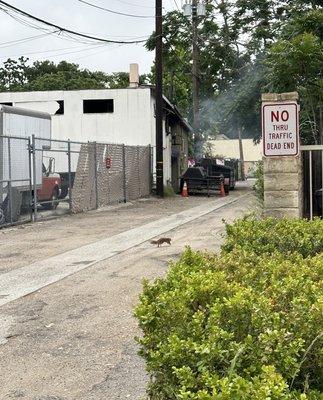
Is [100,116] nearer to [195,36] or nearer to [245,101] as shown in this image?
[245,101]

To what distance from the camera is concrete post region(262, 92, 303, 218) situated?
7.56 m

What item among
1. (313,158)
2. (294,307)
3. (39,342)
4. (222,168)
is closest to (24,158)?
(313,158)

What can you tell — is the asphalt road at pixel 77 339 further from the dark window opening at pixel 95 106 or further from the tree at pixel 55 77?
the tree at pixel 55 77

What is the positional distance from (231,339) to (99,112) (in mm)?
28131

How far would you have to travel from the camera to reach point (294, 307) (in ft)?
9.24

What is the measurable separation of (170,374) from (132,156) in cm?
2293

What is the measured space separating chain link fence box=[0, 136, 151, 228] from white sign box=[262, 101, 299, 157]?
8.90m

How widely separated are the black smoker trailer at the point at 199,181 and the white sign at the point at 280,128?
21.7 metres

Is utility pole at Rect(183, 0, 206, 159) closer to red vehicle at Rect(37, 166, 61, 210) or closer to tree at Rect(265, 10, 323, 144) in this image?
red vehicle at Rect(37, 166, 61, 210)

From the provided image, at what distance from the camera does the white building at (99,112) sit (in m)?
29.5

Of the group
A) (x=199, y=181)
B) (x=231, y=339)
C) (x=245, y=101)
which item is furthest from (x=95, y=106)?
(x=231, y=339)

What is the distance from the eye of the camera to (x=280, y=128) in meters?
7.39

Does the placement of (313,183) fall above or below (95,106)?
below

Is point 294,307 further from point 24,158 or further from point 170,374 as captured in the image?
point 24,158
